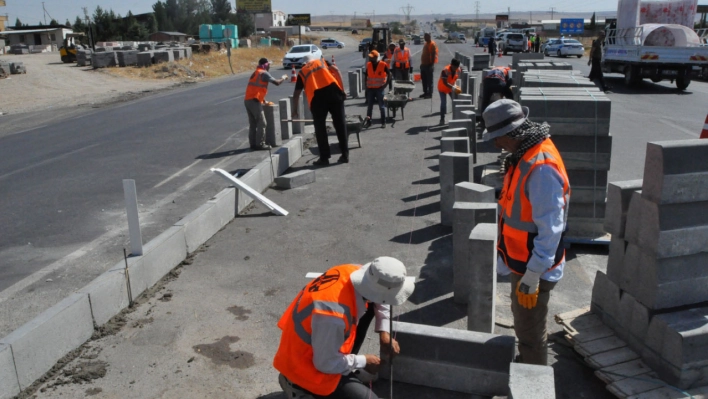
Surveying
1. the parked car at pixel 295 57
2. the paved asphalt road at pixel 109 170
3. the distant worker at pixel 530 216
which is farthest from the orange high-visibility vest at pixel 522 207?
the parked car at pixel 295 57

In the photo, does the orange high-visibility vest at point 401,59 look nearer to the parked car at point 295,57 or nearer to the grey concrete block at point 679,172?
the grey concrete block at point 679,172

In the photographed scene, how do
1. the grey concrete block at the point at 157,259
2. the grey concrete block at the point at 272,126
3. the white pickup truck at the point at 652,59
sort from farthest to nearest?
the white pickup truck at the point at 652,59 → the grey concrete block at the point at 272,126 → the grey concrete block at the point at 157,259

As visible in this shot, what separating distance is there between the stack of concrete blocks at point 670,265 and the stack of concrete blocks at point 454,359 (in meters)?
0.98

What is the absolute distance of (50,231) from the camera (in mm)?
8172

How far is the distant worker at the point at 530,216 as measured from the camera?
12.3ft

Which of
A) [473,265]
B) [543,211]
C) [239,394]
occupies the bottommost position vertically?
[239,394]

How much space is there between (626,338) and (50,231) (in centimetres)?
710

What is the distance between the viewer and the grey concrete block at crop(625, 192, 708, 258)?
419cm

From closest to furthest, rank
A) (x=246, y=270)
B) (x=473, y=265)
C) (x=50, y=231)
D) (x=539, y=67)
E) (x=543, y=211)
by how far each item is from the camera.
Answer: (x=543, y=211)
(x=473, y=265)
(x=246, y=270)
(x=50, y=231)
(x=539, y=67)

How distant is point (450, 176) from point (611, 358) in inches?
150

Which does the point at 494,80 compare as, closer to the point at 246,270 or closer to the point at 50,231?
the point at 246,270

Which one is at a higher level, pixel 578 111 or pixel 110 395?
→ pixel 578 111

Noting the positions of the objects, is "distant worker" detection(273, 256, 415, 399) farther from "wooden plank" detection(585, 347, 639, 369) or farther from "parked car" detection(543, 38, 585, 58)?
"parked car" detection(543, 38, 585, 58)

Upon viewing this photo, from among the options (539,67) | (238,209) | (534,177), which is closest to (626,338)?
(534,177)
